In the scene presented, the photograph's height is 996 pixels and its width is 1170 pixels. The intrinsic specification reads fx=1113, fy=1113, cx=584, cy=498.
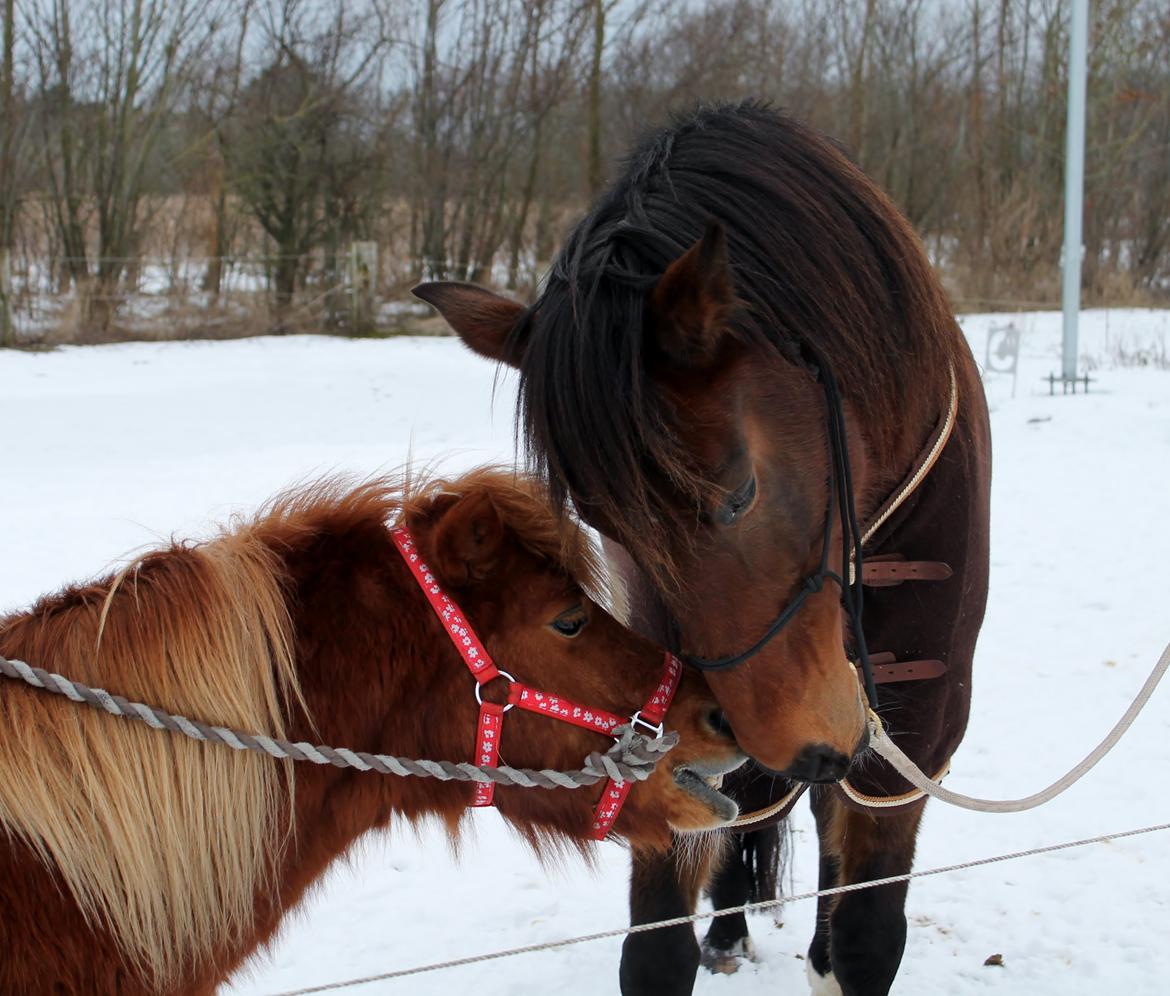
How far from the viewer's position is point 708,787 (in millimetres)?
1949

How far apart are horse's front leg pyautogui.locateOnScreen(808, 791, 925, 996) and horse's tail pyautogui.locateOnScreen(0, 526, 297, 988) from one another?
1355 mm

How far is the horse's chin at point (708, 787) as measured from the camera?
193 centimetres

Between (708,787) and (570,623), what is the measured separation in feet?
1.26

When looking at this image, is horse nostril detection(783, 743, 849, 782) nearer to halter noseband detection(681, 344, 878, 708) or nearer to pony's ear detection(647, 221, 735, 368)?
halter noseband detection(681, 344, 878, 708)

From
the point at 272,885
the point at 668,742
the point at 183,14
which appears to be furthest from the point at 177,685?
the point at 183,14

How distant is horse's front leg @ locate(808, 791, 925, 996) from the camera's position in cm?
256

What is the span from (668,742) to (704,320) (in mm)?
709

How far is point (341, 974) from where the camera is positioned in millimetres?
3377

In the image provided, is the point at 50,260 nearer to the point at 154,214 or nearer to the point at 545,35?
the point at 154,214

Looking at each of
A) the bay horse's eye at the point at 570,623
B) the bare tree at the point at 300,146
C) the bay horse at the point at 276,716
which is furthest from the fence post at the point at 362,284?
the bay horse's eye at the point at 570,623

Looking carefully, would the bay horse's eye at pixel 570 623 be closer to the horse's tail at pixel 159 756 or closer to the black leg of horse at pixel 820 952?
the horse's tail at pixel 159 756

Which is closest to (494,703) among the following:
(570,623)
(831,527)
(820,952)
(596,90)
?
(570,623)

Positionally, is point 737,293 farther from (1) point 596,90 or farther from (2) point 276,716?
(1) point 596,90

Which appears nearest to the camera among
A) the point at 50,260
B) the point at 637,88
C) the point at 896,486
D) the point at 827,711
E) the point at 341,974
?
the point at 827,711
